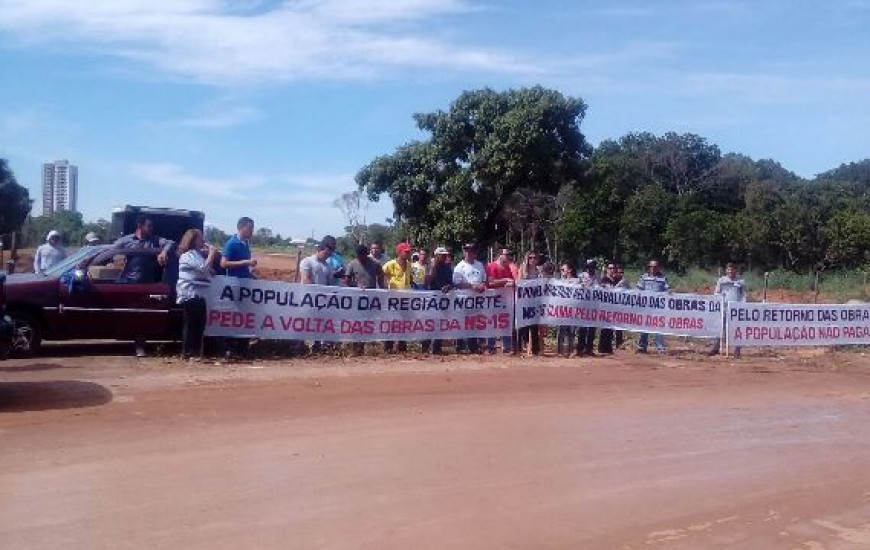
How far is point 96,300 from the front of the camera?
43.1ft

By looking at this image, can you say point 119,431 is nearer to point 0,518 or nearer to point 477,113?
point 0,518

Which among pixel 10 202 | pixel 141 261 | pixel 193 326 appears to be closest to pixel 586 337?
pixel 193 326

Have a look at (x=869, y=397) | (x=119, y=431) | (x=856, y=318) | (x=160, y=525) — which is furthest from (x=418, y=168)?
(x=160, y=525)

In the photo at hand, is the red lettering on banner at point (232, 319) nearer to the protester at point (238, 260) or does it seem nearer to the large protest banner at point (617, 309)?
the protester at point (238, 260)

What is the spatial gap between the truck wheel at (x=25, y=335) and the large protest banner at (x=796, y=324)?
482 inches

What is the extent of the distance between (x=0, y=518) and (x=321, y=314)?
8.44m

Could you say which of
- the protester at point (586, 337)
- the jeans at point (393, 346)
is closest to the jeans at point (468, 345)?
Result: the jeans at point (393, 346)

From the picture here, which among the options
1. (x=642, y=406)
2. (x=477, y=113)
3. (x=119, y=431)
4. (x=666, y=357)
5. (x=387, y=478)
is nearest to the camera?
(x=387, y=478)

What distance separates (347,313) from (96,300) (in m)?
3.63

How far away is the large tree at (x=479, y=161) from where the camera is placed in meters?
32.6

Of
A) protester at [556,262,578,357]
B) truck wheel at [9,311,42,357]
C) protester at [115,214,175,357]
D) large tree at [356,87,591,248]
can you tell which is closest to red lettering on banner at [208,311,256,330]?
protester at [115,214,175,357]

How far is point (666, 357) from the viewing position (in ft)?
57.4

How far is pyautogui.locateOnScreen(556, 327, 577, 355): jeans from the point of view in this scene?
16703 mm

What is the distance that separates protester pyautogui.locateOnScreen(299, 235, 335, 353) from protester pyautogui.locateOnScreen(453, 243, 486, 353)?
227 centimetres
